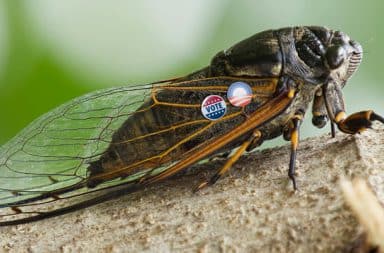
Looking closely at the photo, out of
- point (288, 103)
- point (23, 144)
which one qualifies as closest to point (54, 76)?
point (23, 144)

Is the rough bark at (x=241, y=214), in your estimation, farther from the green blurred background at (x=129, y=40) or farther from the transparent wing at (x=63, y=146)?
the green blurred background at (x=129, y=40)

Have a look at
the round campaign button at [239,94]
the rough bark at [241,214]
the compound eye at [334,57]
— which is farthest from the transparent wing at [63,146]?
the compound eye at [334,57]

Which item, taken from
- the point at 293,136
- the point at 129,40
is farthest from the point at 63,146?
the point at 129,40

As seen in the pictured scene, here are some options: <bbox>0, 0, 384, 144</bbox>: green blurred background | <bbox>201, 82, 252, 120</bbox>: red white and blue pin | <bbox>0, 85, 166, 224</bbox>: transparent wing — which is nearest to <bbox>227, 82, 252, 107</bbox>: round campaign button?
<bbox>201, 82, 252, 120</bbox>: red white and blue pin

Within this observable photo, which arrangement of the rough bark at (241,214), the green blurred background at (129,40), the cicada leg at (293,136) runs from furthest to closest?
the green blurred background at (129,40), the cicada leg at (293,136), the rough bark at (241,214)

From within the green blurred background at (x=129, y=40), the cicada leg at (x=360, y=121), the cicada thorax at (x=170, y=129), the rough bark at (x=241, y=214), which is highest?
the green blurred background at (x=129, y=40)

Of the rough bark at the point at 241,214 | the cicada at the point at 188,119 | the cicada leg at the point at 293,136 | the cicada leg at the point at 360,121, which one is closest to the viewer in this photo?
the rough bark at the point at 241,214

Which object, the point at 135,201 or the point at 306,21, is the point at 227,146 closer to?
the point at 135,201

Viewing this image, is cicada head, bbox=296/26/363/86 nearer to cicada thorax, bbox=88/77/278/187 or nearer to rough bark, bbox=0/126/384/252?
cicada thorax, bbox=88/77/278/187
